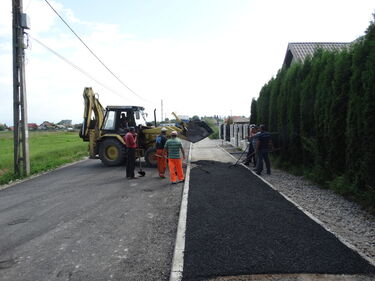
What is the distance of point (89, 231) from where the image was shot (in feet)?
16.5

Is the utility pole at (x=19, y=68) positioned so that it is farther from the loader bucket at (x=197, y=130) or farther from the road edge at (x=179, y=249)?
the road edge at (x=179, y=249)

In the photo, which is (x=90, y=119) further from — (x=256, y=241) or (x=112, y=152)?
(x=256, y=241)

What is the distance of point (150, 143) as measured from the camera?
491 inches

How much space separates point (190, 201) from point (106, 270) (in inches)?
119

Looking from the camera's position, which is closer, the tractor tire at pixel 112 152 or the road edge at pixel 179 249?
the road edge at pixel 179 249

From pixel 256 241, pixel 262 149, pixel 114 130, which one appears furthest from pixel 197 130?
pixel 256 241

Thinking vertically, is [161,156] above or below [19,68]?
below

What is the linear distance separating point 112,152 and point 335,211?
904 cm

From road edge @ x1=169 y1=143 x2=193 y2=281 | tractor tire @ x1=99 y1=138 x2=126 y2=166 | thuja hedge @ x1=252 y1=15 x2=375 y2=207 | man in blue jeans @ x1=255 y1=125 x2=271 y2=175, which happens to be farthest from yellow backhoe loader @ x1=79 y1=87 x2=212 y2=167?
road edge @ x1=169 y1=143 x2=193 y2=281

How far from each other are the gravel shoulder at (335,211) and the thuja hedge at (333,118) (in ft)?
1.14

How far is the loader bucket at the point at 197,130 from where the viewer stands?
523 inches

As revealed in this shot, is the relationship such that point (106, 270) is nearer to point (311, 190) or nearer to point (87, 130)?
point (311, 190)

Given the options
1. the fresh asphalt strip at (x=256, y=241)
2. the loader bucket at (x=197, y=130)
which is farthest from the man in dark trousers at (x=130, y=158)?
the loader bucket at (x=197, y=130)

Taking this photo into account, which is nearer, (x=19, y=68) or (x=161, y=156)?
(x=161, y=156)
